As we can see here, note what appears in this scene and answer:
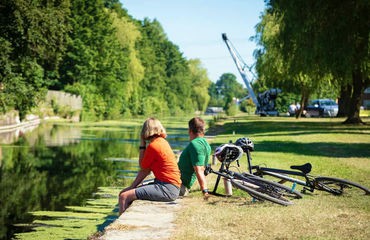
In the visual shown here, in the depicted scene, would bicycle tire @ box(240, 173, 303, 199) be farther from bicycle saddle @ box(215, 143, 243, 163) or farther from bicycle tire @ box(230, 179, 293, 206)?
bicycle saddle @ box(215, 143, 243, 163)

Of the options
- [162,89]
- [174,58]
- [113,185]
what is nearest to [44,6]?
[113,185]

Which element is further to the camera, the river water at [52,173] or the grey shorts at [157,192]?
the river water at [52,173]

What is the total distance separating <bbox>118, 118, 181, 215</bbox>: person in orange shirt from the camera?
899 cm

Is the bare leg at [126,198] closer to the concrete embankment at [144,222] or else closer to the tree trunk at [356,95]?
the concrete embankment at [144,222]

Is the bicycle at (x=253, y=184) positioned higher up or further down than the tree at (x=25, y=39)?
further down

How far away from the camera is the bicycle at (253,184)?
366 inches

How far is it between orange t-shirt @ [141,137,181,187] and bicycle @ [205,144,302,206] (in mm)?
836

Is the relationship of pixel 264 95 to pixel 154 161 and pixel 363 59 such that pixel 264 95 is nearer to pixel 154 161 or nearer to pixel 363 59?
pixel 363 59

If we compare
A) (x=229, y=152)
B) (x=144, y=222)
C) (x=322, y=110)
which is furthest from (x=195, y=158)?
(x=322, y=110)

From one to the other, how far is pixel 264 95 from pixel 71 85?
2457cm

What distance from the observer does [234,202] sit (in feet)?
32.0

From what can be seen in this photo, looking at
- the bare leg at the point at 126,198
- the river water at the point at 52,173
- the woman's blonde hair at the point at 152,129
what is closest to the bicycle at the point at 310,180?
the woman's blonde hair at the point at 152,129

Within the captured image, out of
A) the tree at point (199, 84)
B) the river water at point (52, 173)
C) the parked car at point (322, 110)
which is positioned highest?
the tree at point (199, 84)

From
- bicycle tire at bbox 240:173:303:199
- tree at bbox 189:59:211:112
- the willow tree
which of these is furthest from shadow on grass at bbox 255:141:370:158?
tree at bbox 189:59:211:112
